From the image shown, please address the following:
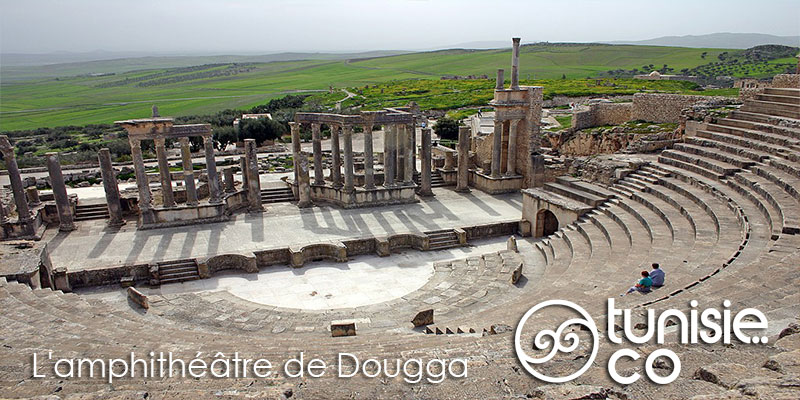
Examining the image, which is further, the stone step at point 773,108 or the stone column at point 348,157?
the stone column at point 348,157

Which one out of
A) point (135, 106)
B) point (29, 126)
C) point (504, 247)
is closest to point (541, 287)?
point (504, 247)

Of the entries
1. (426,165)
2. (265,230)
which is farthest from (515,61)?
(265,230)

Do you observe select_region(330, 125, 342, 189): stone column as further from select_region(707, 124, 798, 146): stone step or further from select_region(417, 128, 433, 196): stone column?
select_region(707, 124, 798, 146): stone step

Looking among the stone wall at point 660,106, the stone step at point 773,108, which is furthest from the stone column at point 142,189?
the stone wall at point 660,106

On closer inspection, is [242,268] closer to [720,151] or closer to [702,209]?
[702,209]

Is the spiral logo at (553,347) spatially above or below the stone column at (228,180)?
above

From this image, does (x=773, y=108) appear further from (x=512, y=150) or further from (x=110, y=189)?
(x=110, y=189)

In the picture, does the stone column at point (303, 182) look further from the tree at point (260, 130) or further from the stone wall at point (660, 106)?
the tree at point (260, 130)

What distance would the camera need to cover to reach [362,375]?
7.35 meters

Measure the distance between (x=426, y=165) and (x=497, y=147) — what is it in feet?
12.6

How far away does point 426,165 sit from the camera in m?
26.8

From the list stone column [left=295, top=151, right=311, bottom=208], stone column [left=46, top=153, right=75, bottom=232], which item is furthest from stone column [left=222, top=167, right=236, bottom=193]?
stone column [left=46, top=153, right=75, bottom=232]

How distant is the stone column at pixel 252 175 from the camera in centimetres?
2402

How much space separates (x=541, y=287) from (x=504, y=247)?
18.7ft
